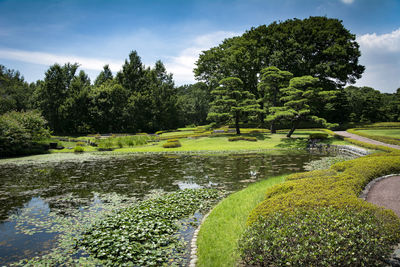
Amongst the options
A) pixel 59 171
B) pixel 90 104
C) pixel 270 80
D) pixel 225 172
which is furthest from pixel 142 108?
pixel 225 172

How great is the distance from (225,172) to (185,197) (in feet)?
20.3

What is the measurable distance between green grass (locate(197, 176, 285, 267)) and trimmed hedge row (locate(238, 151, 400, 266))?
701 millimetres

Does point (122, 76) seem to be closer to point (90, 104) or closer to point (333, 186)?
point (90, 104)

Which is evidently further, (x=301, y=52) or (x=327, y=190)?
(x=301, y=52)

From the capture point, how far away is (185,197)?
34.7 feet

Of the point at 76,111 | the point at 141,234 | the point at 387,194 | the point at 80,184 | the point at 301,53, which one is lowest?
the point at 80,184

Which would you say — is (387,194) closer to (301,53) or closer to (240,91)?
(240,91)

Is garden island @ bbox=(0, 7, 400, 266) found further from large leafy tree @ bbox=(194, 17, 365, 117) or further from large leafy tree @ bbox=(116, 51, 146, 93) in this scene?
large leafy tree @ bbox=(116, 51, 146, 93)

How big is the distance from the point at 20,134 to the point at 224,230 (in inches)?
1176

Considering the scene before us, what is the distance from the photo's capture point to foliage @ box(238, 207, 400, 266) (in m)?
4.57

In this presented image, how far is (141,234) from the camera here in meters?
6.93

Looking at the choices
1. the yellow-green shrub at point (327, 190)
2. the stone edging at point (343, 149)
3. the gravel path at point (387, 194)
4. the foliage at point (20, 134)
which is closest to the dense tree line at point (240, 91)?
the stone edging at point (343, 149)

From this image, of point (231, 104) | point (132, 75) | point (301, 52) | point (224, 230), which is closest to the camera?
point (224, 230)

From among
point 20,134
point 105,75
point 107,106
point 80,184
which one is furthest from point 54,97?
point 80,184
